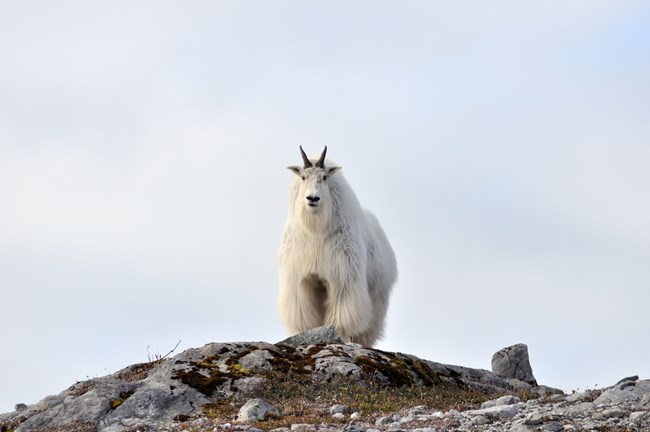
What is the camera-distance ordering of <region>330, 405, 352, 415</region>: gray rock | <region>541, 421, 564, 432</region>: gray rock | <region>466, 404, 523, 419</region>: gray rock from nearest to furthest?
<region>541, 421, 564, 432</region>: gray rock < <region>466, 404, 523, 419</region>: gray rock < <region>330, 405, 352, 415</region>: gray rock

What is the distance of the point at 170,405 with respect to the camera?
12.4 m

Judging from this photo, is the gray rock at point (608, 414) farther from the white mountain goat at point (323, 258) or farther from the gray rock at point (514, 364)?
the white mountain goat at point (323, 258)

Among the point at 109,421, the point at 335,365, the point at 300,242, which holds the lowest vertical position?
the point at 109,421

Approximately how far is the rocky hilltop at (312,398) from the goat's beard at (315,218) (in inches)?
134

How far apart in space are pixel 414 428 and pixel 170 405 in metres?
3.69

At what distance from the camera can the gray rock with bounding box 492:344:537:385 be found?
17.5 m

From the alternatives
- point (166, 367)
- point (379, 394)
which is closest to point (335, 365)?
point (379, 394)

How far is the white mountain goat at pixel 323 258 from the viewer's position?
18828 millimetres

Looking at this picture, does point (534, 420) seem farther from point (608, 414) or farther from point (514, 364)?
point (514, 364)

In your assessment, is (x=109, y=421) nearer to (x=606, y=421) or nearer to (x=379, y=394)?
(x=379, y=394)

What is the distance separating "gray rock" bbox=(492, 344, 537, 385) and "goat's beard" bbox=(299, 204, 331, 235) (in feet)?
13.0

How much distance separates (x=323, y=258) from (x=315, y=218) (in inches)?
31.1

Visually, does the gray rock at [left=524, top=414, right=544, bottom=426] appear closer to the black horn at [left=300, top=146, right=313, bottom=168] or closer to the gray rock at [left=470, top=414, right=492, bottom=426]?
the gray rock at [left=470, top=414, right=492, bottom=426]

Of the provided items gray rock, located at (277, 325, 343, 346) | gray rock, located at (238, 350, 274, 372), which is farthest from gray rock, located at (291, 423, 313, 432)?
gray rock, located at (277, 325, 343, 346)
